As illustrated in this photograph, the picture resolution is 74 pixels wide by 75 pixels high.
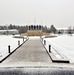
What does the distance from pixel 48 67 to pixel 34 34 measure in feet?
129

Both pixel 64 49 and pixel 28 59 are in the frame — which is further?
pixel 64 49

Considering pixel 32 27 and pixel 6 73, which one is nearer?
pixel 6 73

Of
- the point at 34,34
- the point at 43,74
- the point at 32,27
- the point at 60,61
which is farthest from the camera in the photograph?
the point at 32,27

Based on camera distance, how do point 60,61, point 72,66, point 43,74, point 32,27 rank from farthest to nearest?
point 32,27
point 60,61
point 72,66
point 43,74

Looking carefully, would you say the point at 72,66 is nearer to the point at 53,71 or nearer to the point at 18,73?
the point at 53,71

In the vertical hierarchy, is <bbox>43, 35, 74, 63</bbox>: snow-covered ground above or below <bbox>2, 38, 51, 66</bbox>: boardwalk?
above

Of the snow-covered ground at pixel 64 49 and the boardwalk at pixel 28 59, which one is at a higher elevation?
the snow-covered ground at pixel 64 49

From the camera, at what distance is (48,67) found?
7.90 metres

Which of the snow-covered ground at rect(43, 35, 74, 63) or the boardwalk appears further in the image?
the snow-covered ground at rect(43, 35, 74, 63)

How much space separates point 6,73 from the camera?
7680 mm

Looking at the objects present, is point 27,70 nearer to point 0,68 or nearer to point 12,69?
point 12,69

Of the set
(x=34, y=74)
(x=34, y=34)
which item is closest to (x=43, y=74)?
(x=34, y=74)

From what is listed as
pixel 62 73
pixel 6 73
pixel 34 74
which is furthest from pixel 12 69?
pixel 62 73

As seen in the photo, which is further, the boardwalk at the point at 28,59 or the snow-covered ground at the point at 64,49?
the snow-covered ground at the point at 64,49
